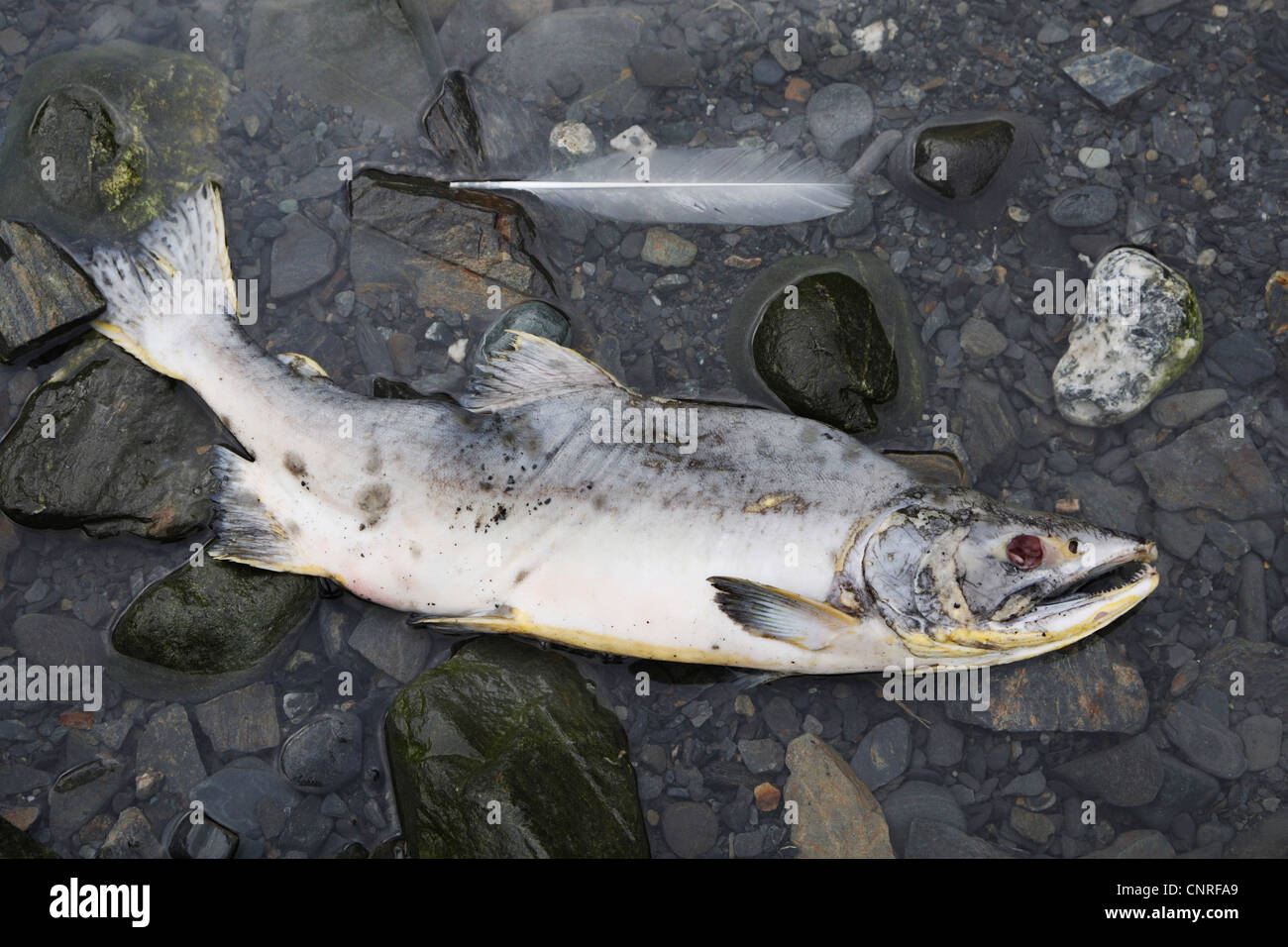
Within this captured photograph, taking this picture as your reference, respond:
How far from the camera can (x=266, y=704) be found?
5.92 m

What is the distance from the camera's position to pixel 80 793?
19.0 ft

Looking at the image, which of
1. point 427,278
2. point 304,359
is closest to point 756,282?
point 427,278

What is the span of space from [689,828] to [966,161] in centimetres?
489

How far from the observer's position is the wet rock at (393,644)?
5914 mm

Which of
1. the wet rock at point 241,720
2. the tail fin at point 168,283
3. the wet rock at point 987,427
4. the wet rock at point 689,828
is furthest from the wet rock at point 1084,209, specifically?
the wet rock at point 241,720

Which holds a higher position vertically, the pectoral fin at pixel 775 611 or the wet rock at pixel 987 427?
the wet rock at pixel 987 427

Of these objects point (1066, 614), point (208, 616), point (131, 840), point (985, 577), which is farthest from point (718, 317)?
point (131, 840)

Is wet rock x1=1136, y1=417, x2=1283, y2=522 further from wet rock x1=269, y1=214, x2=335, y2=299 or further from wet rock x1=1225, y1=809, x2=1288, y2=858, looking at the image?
wet rock x1=269, y1=214, x2=335, y2=299

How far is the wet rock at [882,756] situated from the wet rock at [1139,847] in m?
1.33

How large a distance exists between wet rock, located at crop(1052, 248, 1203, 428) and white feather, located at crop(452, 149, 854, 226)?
1.90 m

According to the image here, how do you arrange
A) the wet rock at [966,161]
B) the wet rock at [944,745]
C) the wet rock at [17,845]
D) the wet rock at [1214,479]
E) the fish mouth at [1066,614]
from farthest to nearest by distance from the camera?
the wet rock at [966,161] < the wet rock at [1214,479] < the wet rock at [944,745] < the wet rock at [17,845] < the fish mouth at [1066,614]

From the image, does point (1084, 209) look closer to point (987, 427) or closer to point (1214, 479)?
point (987, 427)

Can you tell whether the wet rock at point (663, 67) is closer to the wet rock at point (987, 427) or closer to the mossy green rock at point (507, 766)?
the wet rock at point (987, 427)

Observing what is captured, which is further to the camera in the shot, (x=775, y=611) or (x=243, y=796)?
(x=243, y=796)
